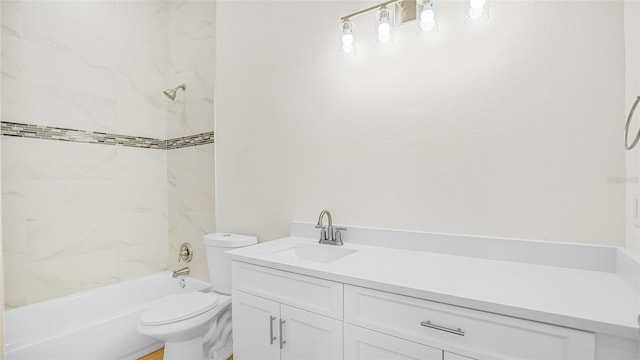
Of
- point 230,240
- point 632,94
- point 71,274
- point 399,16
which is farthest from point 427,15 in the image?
point 71,274

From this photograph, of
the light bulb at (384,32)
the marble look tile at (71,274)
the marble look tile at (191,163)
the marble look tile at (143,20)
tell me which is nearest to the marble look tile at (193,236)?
the marble look tile at (191,163)

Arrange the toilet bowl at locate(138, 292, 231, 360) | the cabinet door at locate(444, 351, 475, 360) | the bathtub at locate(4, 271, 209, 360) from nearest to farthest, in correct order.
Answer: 1. the cabinet door at locate(444, 351, 475, 360)
2. the toilet bowl at locate(138, 292, 231, 360)
3. the bathtub at locate(4, 271, 209, 360)

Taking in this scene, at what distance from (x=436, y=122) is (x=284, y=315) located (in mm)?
1074

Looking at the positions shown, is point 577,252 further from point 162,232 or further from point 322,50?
point 162,232

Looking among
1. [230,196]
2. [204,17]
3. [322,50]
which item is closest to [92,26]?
[204,17]

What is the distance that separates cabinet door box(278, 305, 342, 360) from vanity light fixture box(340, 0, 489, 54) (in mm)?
1288

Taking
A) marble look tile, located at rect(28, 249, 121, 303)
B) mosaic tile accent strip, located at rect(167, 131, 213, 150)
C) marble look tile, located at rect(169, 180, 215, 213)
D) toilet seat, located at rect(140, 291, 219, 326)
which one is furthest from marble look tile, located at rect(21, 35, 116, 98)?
toilet seat, located at rect(140, 291, 219, 326)

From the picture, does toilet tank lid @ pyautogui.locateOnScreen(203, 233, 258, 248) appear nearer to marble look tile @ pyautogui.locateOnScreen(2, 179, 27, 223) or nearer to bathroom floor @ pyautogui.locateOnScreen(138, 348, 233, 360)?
bathroom floor @ pyautogui.locateOnScreen(138, 348, 233, 360)

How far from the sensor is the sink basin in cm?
154

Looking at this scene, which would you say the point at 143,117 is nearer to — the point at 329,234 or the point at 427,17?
the point at 329,234

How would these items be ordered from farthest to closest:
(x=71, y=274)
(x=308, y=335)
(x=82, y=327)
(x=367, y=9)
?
(x=71, y=274) → (x=82, y=327) → (x=367, y=9) → (x=308, y=335)

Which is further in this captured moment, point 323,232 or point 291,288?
point 323,232

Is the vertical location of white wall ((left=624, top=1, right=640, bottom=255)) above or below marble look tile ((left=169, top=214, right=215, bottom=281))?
above

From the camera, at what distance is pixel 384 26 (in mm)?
1479
